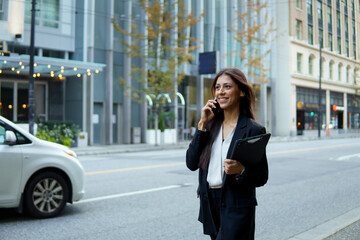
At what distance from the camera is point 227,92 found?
119 inches

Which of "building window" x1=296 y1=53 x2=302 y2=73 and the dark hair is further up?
"building window" x1=296 y1=53 x2=302 y2=73

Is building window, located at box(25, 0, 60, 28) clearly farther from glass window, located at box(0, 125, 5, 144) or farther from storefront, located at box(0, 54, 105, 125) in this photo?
glass window, located at box(0, 125, 5, 144)

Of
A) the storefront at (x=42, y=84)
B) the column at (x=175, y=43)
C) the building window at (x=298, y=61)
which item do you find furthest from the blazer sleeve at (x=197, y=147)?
the building window at (x=298, y=61)

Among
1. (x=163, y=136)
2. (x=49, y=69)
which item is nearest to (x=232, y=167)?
(x=49, y=69)

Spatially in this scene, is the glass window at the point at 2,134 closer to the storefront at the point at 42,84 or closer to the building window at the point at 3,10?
the storefront at the point at 42,84

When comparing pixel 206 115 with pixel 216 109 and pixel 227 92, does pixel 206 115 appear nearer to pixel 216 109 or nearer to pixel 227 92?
pixel 216 109

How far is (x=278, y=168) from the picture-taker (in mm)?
13711

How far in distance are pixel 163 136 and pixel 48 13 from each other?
10798 millimetres

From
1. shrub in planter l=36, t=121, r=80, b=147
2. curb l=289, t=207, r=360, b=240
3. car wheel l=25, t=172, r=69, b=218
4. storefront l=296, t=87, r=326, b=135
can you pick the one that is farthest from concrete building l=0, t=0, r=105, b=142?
storefront l=296, t=87, r=326, b=135

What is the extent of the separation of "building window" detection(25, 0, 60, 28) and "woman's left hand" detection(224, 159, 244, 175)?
2346 centimetres

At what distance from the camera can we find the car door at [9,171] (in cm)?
626

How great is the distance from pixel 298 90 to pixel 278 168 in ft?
110

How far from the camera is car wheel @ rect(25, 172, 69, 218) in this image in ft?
21.6

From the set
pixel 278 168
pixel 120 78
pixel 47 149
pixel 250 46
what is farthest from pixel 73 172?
pixel 250 46
